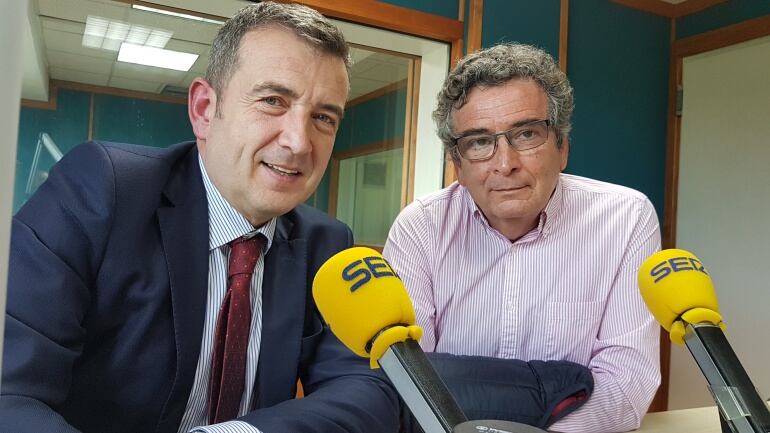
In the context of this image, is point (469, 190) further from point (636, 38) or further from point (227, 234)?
point (636, 38)

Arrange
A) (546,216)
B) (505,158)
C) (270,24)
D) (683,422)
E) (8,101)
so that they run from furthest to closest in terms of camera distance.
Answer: (546,216)
(505,158)
(683,422)
(270,24)
(8,101)

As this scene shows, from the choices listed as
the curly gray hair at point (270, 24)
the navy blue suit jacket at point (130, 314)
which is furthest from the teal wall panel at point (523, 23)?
the navy blue suit jacket at point (130, 314)

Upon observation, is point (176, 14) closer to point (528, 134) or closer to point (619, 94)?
point (528, 134)

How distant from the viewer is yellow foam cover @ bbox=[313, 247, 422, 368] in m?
0.65

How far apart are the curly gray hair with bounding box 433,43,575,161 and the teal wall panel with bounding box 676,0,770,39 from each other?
2.36 metres

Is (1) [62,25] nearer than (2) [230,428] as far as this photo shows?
No

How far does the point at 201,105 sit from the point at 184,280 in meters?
0.36

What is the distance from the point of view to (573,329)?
1643 millimetres

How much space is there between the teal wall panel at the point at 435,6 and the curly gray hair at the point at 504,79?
1328 millimetres

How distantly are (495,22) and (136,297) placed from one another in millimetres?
2585

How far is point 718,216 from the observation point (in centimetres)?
369

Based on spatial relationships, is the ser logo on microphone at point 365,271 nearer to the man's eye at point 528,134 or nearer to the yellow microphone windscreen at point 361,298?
the yellow microphone windscreen at point 361,298

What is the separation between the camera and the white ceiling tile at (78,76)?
253 cm

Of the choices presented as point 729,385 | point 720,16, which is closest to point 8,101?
point 729,385
